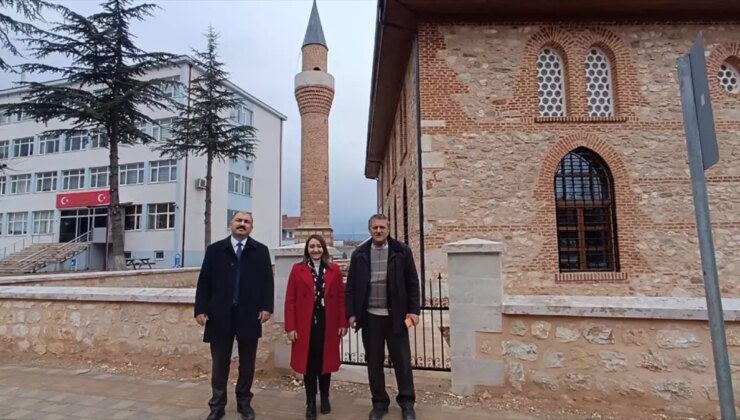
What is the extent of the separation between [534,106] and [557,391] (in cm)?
705

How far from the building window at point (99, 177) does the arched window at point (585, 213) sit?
3161 centimetres

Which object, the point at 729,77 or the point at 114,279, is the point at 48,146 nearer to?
the point at 114,279

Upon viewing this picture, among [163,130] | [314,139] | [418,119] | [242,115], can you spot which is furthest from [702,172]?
[242,115]

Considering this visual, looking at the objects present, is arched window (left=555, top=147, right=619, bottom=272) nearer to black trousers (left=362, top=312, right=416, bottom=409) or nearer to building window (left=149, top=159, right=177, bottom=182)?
black trousers (left=362, top=312, right=416, bottom=409)

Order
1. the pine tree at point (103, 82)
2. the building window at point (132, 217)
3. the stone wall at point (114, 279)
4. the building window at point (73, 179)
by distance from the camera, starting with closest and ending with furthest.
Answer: the stone wall at point (114, 279)
the pine tree at point (103, 82)
the building window at point (132, 217)
the building window at point (73, 179)

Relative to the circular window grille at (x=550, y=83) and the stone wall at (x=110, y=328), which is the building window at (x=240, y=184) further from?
the stone wall at (x=110, y=328)

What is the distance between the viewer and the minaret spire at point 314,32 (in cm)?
2150

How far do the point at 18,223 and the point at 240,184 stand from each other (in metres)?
17.3

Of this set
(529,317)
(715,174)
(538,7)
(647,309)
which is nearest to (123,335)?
(529,317)

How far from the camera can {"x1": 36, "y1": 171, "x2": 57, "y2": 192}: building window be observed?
108 feet

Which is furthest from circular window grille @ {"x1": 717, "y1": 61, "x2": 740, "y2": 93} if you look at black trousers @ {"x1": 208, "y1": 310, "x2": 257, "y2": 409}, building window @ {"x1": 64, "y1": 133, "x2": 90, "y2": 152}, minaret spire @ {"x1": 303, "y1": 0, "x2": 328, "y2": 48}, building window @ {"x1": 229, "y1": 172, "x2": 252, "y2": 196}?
building window @ {"x1": 64, "y1": 133, "x2": 90, "y2": 152}

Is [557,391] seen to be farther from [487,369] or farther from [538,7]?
[538,7]

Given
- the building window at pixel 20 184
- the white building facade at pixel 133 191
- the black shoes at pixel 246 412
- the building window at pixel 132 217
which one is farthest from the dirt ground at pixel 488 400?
the building window at pixel 20 184

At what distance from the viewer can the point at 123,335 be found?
5.53m
